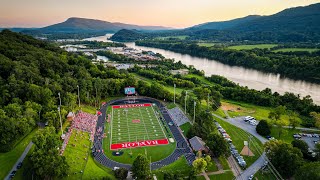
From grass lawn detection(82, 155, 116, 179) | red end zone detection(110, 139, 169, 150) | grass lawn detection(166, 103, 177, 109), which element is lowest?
grass lawn detection(82, 155, 116, 179)

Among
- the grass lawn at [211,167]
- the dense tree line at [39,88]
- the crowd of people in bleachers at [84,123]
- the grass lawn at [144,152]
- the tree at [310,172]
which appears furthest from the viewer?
the crowd of people in bleachers at [84,123]

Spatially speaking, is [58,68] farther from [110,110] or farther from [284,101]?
[284,101]

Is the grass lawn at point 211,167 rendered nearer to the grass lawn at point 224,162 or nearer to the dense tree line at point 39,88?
the grass lawn at point 224,162

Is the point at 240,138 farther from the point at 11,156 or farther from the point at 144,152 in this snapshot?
the point at 11,156

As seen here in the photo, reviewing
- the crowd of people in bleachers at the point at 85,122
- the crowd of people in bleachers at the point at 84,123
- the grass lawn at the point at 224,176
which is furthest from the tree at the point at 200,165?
the crowd of people in bleachers at the point at 85,122

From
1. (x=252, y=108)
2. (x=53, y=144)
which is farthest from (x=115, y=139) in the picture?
(x=252, y=108)

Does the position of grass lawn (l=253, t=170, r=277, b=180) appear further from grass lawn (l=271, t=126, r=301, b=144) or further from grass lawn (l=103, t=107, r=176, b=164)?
grass lawn (l=103, t=107, r=176, b=164)

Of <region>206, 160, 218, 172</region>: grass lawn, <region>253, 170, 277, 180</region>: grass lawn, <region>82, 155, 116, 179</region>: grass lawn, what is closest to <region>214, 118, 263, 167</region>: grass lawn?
<region>253, 170, 277, 180</region>: grass lawn
